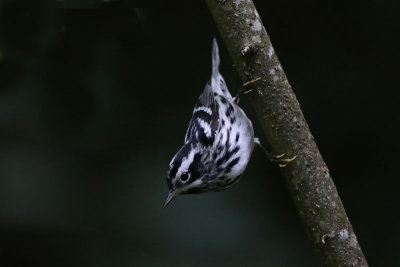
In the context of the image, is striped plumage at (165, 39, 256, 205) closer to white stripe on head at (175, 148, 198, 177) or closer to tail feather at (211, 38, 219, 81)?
white stripe on head at (175, 148, 198, 177)

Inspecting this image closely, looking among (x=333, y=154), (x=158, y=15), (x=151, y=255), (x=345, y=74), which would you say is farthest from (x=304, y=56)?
(x=151, y=255)

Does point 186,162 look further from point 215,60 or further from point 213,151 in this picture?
point 215,60

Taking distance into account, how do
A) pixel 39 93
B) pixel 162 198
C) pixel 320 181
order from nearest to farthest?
pixel 320 181, pixel 39 93, pixel 162 198

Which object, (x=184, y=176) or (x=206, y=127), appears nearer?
(x=184, y=176)

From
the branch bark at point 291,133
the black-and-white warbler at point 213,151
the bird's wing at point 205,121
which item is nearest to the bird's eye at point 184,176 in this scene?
the black-and-white warbler at point 213,151

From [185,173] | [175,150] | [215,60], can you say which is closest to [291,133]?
[185,173]

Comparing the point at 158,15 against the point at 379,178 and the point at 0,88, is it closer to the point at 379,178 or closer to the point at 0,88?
the point at 0,88

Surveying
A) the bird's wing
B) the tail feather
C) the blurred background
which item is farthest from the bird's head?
the blurred background
